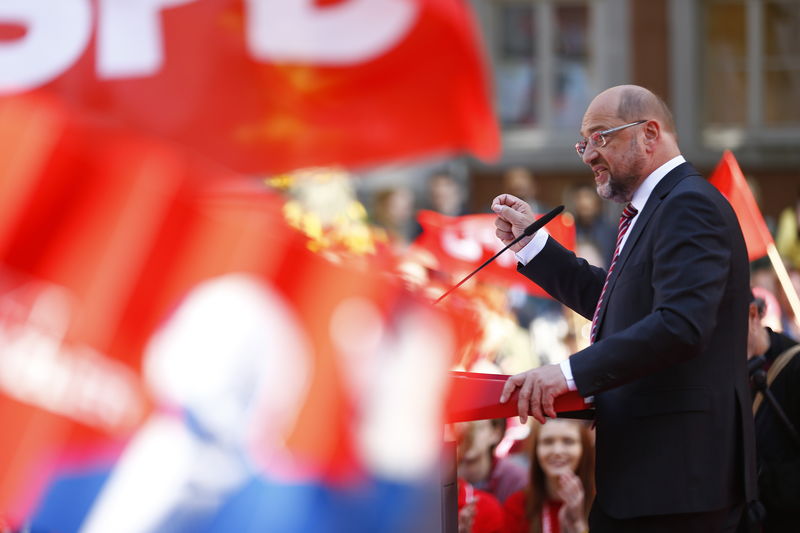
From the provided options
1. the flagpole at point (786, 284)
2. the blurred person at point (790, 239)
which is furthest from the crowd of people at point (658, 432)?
the blurred person at point (790, 239)

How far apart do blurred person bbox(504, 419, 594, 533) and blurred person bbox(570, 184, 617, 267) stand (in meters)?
4.80

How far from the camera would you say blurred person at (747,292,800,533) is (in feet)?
12.3

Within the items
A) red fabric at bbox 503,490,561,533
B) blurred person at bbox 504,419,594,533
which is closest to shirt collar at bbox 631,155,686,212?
blurred person at bbox 504,419,594,533

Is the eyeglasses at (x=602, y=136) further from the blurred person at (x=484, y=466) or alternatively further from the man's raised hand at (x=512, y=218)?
the blurred person at (x=484, y=466)

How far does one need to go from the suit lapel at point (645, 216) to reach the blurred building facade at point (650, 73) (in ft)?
37.9

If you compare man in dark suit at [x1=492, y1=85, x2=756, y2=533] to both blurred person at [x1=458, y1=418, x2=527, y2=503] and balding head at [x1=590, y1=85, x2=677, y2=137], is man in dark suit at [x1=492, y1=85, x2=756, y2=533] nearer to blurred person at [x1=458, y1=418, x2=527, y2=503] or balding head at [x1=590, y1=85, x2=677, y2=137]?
balding head at [x1=590, y1=85, x2=677, y2=137]

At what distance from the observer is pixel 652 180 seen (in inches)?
117

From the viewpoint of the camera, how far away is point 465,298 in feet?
20.1

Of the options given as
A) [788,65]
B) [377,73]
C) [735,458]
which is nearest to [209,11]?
[377,73]

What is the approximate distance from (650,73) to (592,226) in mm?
4966

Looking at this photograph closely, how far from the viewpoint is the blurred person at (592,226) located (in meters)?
9.87

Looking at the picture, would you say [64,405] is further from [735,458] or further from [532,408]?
[735,458]

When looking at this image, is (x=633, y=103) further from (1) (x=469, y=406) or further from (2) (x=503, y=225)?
(1) (x=469, y=406)

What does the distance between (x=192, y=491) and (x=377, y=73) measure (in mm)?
3324
